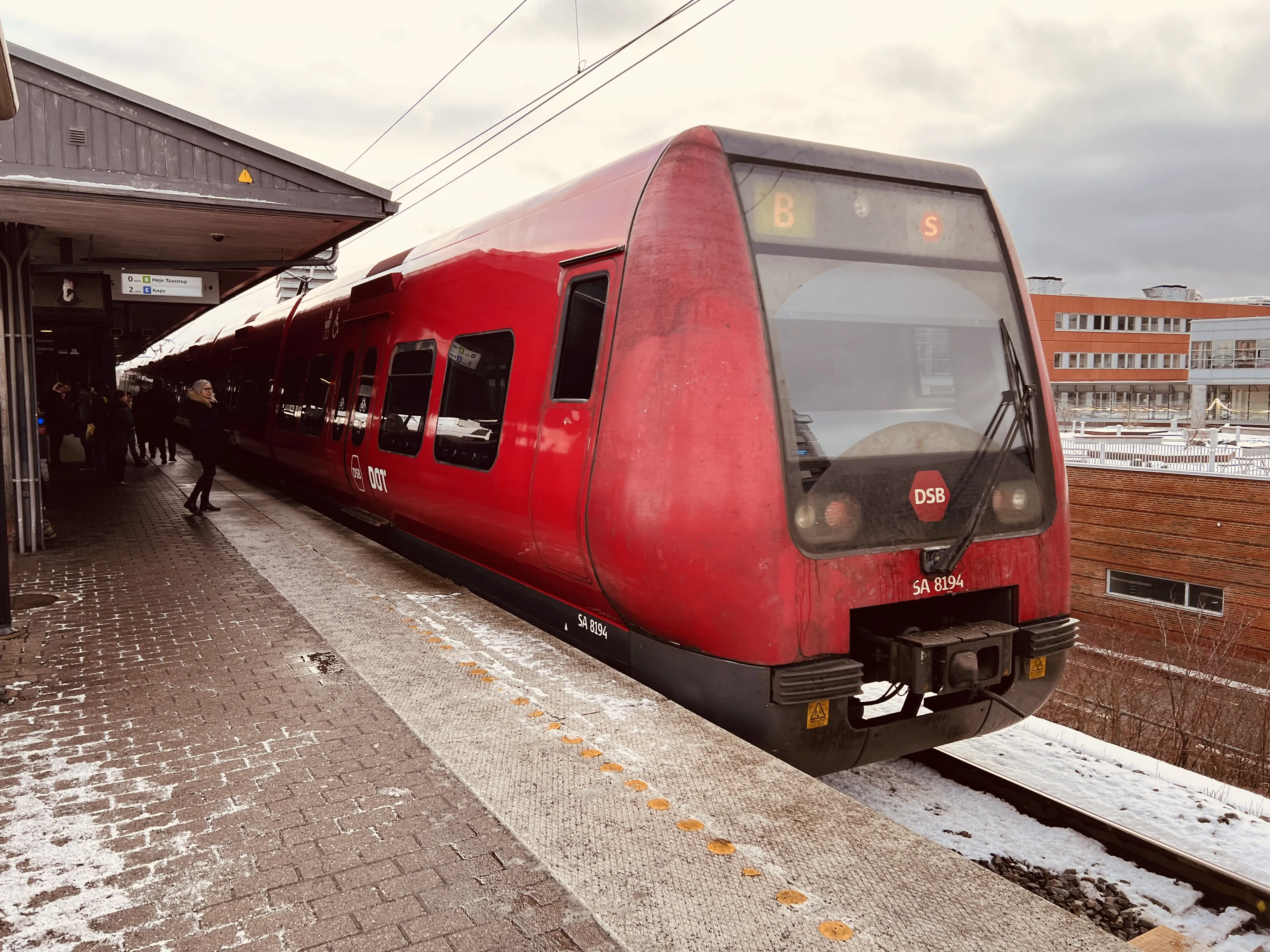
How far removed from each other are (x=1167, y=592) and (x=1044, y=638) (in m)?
20.4

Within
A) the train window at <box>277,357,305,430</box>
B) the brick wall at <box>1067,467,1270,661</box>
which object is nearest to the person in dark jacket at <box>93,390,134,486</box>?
the train window at <box>277,357,305,430</box>

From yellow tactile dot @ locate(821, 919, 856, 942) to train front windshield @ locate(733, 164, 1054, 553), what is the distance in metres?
1.64

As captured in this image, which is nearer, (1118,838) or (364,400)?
(1118,838)

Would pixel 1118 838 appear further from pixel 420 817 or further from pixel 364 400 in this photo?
pixel 364 400

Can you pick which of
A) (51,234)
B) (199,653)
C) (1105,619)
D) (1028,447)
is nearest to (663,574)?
(1028,447)

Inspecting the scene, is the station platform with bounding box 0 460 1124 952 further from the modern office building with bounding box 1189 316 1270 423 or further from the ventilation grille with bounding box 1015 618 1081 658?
the modern office building with bounding box 1189 316 1270 423

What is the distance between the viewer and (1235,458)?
19.5m

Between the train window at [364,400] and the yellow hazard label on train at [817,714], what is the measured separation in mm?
5424

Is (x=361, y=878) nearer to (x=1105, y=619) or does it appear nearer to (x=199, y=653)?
(x=199, y=653)

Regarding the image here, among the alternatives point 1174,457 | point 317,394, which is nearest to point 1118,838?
point 317,394

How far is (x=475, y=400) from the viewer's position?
5.86 m

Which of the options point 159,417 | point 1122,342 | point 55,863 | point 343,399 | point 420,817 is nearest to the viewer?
point 55,863

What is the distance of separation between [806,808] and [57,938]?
2.33m

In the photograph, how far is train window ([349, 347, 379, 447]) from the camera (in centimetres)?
814
